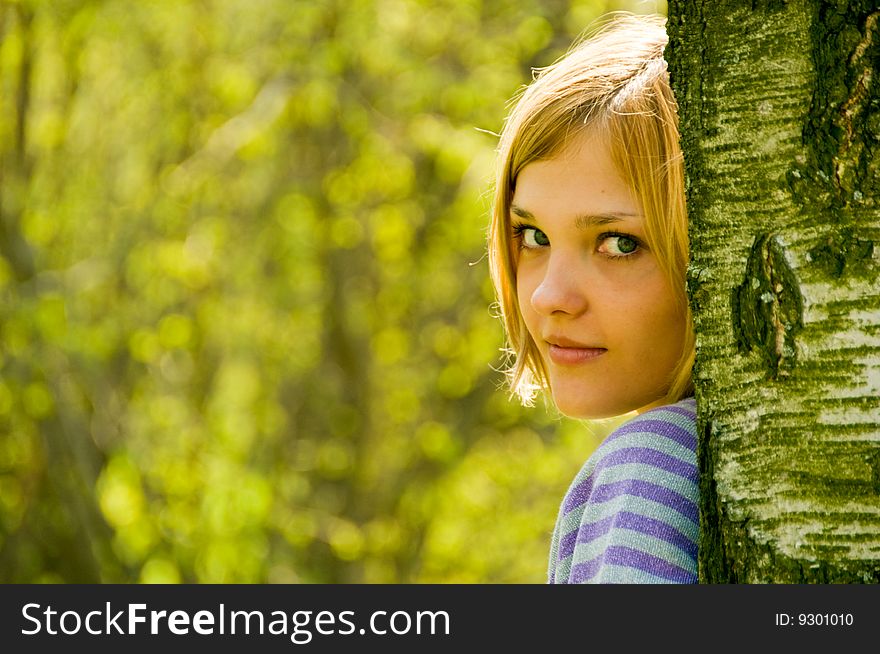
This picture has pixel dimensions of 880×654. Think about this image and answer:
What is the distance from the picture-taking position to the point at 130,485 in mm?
6312

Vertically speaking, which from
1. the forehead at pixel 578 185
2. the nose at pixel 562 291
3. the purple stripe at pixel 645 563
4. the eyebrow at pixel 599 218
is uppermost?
the forehead at pixel 578 185

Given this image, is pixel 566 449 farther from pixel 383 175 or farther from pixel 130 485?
pixel 130 485

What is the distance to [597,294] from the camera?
1770 millimetres

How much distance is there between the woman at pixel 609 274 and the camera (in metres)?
1.61

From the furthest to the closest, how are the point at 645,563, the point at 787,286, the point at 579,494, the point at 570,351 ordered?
the point at 570,351 → the point at 579,494 → the point at 645,563 → the point at 787,286

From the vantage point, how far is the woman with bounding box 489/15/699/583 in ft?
5.27

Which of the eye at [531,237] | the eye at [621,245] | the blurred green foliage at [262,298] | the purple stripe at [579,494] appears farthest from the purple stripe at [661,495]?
the blurred green foliage at [262,298]

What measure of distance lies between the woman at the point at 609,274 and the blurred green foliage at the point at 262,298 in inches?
172

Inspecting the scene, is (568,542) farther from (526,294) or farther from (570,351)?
(526,294)

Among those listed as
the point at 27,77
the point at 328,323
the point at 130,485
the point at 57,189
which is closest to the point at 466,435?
the point at 328,323

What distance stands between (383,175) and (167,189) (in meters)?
1.38

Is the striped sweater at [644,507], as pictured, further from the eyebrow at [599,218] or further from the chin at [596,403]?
the eyebrow at [599,218]

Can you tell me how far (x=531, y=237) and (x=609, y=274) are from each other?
21cm

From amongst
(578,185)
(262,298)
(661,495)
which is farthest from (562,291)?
(262,298)
